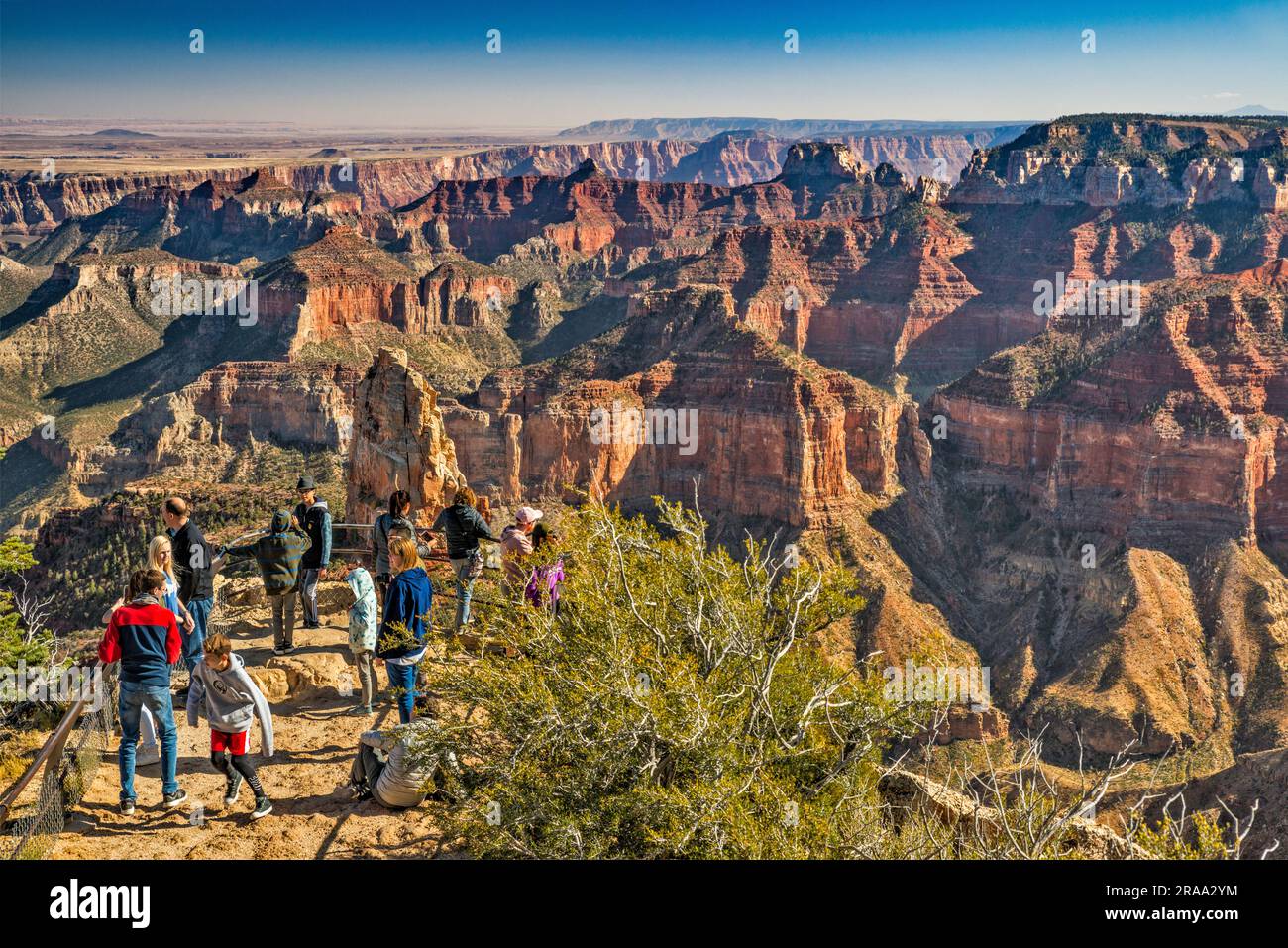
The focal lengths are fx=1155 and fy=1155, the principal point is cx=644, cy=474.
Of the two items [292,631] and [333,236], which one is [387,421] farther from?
[333,236]

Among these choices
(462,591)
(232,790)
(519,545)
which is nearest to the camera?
(232,790)

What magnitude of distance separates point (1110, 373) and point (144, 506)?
59.3 meters

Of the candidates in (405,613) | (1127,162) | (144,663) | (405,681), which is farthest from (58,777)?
(1127,162)

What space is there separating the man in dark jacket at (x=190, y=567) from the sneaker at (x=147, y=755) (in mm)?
1382

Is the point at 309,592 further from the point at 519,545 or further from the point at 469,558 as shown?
the point at 519,545

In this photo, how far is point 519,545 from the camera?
17.0 m

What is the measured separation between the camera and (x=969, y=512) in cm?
7944

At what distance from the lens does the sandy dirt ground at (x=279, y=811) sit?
Answer: 13203 mm

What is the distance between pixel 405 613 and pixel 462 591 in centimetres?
255

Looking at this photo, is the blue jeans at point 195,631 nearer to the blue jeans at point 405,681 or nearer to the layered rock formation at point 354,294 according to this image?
the blue jeans at point 405,681

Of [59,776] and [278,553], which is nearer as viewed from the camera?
[59,776]

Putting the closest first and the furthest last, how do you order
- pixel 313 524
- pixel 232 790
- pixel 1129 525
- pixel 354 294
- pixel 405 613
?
1. pixel 232 790
2. pixel 405 613
3. pixel 313 524
4. pixel 1129 525
5. pixel 354 294

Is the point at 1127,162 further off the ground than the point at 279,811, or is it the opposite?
the point at 1127,162
